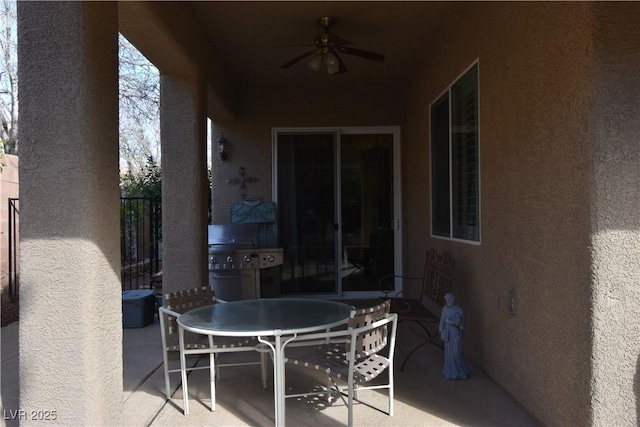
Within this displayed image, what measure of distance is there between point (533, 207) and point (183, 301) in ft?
7.37

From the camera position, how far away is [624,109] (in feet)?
6.79


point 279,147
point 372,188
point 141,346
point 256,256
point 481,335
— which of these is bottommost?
point 141,346

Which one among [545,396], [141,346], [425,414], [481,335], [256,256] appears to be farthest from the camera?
[256,256]

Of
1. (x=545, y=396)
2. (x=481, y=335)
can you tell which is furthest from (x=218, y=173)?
(x=545, y=396)

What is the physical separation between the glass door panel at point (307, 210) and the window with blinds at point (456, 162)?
1.74 metres

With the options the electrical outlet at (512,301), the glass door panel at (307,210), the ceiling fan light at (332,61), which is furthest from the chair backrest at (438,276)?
the glass door panel at (307,210)

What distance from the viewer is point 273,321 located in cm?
264

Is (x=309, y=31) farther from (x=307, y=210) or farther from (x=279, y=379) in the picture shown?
(x=279, y=379)

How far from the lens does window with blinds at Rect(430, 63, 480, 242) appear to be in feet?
12.0

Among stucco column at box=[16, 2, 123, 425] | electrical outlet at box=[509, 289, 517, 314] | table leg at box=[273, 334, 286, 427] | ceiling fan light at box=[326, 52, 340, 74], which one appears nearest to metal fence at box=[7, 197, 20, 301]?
ceiling fan light at box=[326, 52, 340, 74]

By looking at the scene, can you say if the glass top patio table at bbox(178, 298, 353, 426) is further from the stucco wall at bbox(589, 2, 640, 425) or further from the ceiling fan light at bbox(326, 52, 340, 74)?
the ceiling fan light at bbox(326, 52, 340, 74)

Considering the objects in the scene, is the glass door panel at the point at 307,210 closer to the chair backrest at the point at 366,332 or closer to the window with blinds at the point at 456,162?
the window with blinds at the point at 456,162

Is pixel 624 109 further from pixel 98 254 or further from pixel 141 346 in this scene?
pixel 141 346

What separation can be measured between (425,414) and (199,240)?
2163 mm
